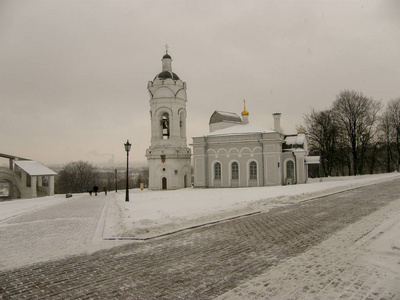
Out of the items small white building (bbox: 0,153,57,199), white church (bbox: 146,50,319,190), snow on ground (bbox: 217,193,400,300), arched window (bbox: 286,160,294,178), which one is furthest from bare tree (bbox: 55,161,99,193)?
snow on ground (bbox: 217,193,400,300)

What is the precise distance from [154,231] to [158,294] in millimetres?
4981

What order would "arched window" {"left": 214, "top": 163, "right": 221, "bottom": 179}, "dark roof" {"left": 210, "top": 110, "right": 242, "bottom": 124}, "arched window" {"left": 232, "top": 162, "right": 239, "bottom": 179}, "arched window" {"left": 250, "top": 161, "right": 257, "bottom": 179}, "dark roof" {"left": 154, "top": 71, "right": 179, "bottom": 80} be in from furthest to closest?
"dark roof" {"left": 210, "top": 110, "right": 242, "bottom": 124}, "dark roof" {"left": 154, "top": 71, "right": 179, "bottom": 80}, "arched window" {"left": 214, "top": 163, "right": 221, "bottom": 179}, "arched window" {"left": 232, "top": 162, "right": 239, "bottom": 179}, "arched window" {"left": 250, "top": 161, "right": 257, "bottom": 179}

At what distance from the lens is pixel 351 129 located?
42875 mm

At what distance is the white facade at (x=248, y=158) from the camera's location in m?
32.0

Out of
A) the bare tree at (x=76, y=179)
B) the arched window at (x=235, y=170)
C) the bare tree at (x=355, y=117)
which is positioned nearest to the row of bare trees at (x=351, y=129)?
the bare tree at (x=355, y=117)

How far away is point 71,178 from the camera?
73.9 metres

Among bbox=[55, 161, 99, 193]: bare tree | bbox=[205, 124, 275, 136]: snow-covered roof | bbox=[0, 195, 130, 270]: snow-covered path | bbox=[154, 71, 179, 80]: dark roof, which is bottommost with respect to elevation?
bbox=[0, 195, 130, 270]: snow-covered path

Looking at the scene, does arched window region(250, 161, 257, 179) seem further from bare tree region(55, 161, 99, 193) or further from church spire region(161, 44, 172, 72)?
bare tree region(55, 161, 99, 193)

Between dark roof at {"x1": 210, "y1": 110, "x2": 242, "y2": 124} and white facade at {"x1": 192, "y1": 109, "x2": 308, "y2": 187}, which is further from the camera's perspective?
dark roof at {"x1": 210, "y1": 110, "x2": 242, "y2": 124}

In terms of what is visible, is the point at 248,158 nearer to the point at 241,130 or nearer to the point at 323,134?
the point at 241,130

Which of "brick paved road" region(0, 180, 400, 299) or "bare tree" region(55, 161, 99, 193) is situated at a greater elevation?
"bare tree" region(55, 161, 99, 193)

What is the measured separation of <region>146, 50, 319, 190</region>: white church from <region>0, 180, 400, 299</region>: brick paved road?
71.0ft

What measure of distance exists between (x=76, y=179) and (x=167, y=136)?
45478 millimetres

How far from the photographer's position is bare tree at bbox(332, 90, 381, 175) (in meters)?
42.5
